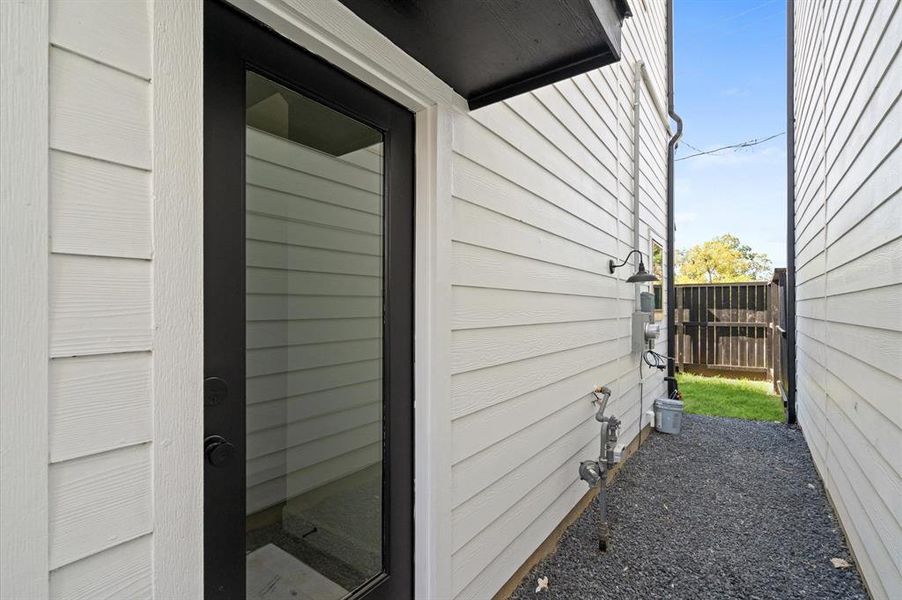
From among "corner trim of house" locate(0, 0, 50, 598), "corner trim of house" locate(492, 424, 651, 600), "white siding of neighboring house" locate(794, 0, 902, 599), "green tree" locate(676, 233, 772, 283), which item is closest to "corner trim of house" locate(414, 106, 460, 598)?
"corner trim of house" locate(492, 424, 651, 600)

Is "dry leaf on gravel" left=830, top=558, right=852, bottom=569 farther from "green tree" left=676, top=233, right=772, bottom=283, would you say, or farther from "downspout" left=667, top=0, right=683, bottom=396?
"green tree" left=676, top=233, right=772, bottom=283

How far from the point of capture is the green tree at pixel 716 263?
52.4ft

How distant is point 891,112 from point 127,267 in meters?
2.64

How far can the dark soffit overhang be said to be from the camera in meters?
1.18

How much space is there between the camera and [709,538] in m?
2.53

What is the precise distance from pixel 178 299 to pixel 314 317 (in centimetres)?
85

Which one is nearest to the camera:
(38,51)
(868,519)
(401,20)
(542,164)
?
(38,51)

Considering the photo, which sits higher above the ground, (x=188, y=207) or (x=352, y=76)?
(x=352, y=76)

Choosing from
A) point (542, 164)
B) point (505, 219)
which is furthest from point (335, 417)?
point (542, 164)

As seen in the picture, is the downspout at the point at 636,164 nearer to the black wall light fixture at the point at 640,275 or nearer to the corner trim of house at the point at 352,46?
the black wall light fixture at the point at 640,275

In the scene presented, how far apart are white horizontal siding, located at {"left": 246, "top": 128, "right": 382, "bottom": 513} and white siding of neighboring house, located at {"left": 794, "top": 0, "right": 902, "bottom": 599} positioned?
1992 millimetres

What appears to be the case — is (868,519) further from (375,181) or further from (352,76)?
(352,76)

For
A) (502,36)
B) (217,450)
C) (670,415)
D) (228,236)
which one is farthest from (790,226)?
(217,450)

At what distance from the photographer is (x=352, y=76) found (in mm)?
1322
